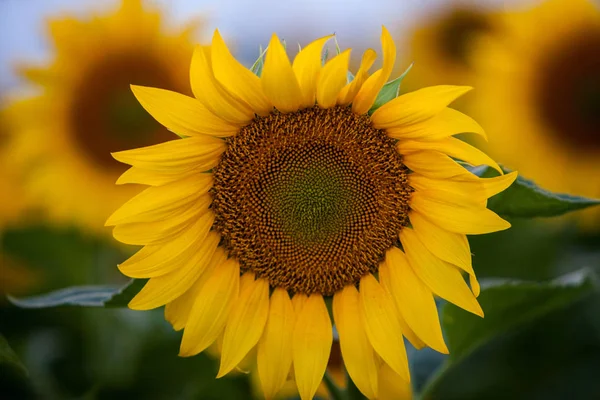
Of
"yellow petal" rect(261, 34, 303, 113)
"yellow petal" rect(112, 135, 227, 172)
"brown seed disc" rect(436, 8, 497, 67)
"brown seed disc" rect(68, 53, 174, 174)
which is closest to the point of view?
"yellow petal" rect(261, 34, 303, 113)

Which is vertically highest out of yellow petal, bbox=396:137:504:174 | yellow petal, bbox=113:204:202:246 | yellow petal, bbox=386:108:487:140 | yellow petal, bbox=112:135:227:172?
yellow petal, bbox=112:135:227:172

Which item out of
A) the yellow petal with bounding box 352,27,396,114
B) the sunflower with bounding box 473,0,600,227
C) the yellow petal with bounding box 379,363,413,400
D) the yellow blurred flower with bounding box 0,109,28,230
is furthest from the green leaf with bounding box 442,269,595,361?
the yellow blurred flower with bounding box 0,109,28,230

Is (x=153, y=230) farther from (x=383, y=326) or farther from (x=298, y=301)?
(x=383, y=326)

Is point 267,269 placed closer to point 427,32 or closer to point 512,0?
point 512,0

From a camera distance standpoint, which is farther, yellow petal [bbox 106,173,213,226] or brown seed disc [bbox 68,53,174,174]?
brown seed disc [bbox 68,53,174,174]

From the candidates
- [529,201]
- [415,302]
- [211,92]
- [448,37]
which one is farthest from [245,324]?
[448,37]

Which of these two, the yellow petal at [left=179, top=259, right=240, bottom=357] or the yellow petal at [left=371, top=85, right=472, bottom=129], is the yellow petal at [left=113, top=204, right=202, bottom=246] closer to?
the yellow petal at [left=179, top=259, right=240, bottom=357]
